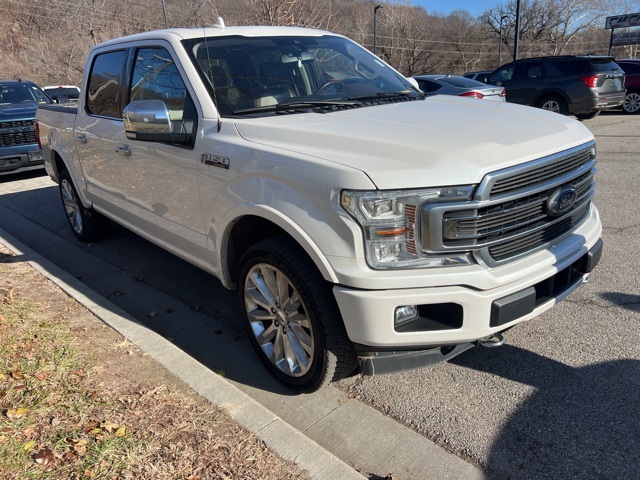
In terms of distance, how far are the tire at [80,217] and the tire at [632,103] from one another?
15.8m

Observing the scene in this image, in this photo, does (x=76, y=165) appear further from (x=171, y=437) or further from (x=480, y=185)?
(x=480, y=185)

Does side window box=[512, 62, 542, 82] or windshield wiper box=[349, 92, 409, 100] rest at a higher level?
windshield wiper box=[349, 92, 409, 100]

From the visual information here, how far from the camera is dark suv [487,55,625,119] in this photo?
44.4 ft

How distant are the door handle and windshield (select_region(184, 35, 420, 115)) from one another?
3.35ft

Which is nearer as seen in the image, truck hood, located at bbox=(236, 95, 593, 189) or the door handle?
truck hood, located at bbox=(236, 95, 593, 189)

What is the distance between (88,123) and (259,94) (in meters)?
2.36

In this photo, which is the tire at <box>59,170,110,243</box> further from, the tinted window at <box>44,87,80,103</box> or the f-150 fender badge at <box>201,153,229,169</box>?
the tinted window at <box>44,87,80,103</box>

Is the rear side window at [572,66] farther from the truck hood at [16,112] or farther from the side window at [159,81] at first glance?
the side window at [159,81]

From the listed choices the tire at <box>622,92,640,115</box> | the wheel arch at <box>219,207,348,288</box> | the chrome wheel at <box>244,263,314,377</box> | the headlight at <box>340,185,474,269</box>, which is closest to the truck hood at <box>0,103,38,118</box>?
the wheel arch at <box>219,207,348,288</box>

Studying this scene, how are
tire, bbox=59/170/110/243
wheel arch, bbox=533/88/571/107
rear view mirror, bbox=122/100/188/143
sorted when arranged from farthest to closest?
wheel arch, bbox=533/88/571/107 < tire, bbox=59/170/110/243 < rear view mirror, bbox=122/100/188/143

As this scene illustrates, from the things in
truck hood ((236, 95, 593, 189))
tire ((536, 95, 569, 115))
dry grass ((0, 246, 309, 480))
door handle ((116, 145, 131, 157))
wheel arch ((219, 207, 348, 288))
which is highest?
truck hood ((236, 95, 593, 189))

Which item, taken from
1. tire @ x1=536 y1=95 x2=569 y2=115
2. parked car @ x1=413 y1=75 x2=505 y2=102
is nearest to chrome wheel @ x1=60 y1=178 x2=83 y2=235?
parked car @ x1=413 y1=75 x2=505 y2=102

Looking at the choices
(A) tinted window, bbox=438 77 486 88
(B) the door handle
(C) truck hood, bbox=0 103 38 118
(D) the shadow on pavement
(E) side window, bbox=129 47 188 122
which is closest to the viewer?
(D) the shadow on pavement

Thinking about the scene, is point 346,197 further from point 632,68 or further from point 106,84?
point 632,68
